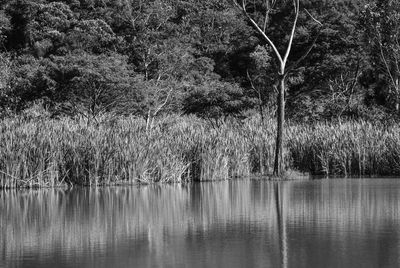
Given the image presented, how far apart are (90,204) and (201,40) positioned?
25666 millimetres

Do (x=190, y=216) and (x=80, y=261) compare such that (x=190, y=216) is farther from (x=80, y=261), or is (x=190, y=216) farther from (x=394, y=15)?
(x=394, y=15)

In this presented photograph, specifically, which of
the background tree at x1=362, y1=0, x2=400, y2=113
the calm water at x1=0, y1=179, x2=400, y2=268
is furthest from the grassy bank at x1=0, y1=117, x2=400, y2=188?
the background tree at x1=362, y1=0, x2=400, y2=113

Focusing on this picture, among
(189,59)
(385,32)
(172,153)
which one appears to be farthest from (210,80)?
(172,153)

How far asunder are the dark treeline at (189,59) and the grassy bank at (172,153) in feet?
29.1

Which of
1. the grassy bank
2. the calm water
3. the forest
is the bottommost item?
the calm water

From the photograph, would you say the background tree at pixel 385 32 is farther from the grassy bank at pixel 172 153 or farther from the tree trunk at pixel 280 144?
the tree trunk at pixel 280 144

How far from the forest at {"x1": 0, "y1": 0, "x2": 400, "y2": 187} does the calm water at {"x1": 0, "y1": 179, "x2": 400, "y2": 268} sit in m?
2.94

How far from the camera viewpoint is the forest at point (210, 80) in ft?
57.8

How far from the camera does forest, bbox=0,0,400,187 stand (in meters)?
17.6

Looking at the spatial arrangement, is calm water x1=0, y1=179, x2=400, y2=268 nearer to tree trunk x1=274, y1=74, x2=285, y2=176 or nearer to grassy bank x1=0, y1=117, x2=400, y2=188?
grassy bank x1=0, y1=117, x2=400, y2=188

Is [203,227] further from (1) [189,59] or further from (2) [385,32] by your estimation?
(1) [189,59]

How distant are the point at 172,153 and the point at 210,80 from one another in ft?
59.6

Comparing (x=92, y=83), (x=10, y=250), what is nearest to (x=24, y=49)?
(x=92, y=83)

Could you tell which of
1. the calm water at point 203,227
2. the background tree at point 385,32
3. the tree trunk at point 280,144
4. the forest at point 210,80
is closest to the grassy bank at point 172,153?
the forest at point 210,80
